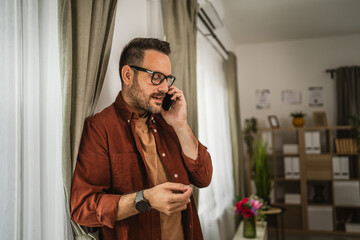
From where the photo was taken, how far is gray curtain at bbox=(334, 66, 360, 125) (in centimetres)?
448

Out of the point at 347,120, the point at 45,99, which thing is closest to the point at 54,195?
the point at 45,99

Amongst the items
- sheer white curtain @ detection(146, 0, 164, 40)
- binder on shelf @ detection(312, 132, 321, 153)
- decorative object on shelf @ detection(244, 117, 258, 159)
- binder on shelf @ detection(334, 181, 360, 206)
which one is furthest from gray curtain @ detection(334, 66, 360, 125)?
sheer white curtain @ detection(146, 0, 164, 40)

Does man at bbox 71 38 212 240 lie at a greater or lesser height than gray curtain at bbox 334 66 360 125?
lesser

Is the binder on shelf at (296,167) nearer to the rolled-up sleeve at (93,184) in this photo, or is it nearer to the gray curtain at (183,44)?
the gray curtain at (183,44)

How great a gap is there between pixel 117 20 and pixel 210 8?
1.28 m

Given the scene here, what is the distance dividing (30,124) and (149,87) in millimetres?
461

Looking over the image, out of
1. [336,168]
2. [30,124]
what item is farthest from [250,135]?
[30,124]

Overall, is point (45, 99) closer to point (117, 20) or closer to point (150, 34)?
point (117, 20)

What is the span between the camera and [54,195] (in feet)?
3.50

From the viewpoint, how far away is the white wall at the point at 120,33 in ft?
4.53

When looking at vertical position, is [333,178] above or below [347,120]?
below

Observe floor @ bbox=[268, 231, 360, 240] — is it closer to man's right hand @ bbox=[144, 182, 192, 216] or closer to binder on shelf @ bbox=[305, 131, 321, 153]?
binder on shelf @ bbox=[305, 131, 321, 153]

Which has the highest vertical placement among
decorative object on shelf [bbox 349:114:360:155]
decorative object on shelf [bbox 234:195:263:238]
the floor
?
decorative object on shelf [bbox 349:114:360:155]

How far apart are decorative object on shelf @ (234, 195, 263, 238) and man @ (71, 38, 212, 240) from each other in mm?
1328
